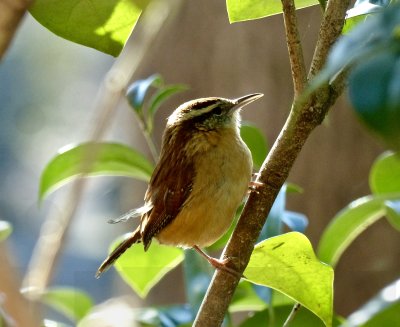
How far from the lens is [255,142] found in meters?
2.39

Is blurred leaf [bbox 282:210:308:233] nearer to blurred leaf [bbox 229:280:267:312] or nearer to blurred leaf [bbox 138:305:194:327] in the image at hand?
blurred leaf [bbox 229:280:267:312]

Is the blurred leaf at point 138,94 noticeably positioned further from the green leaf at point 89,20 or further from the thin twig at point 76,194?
the thin twig at point 76,194

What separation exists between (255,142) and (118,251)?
572 millimetres

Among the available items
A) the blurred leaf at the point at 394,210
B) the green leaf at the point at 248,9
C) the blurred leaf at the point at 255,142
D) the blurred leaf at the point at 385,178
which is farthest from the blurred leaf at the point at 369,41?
the blurred leaf at the point at 255,142

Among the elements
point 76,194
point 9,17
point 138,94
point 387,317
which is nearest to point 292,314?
point 387,317

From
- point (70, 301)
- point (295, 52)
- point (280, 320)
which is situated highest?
point (295, 52)

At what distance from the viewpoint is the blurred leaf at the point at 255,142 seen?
93.2 inches

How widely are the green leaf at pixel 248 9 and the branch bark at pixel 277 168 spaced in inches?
11.2

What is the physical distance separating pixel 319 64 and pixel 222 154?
0.76 m

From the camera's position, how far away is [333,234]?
7.07 feet

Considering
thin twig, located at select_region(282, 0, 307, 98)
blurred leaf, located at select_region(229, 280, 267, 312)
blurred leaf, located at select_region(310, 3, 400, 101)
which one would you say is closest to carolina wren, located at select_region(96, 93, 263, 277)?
blurred leaf, located at select_region(229, 280, 267, 312)

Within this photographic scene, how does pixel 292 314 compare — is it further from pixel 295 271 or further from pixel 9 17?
pixel 9 17

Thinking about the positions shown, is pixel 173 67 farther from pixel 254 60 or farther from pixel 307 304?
pixel 307 304

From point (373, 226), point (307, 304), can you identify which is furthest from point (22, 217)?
point (307, 304)
